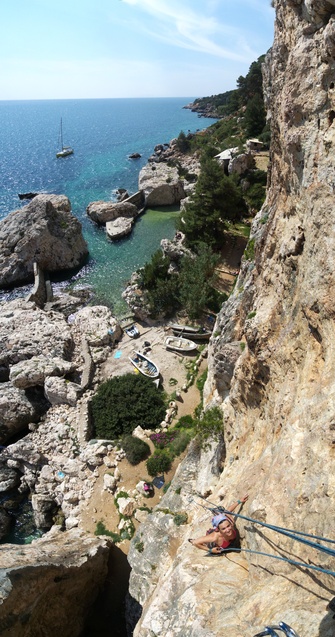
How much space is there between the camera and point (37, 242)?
3903 centimetres

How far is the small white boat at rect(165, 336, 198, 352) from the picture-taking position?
25.8 metres

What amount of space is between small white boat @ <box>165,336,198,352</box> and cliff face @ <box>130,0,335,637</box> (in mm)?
13626

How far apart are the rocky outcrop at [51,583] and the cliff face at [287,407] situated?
2.30 metres

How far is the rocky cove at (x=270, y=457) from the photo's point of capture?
232 inches

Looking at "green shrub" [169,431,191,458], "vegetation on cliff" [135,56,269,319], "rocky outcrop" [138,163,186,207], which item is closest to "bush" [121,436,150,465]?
"green shrub" [169,431,191,458]

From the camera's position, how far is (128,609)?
516 inches

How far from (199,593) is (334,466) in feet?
13.3

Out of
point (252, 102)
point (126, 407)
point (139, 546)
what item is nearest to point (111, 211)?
point (252, 102)

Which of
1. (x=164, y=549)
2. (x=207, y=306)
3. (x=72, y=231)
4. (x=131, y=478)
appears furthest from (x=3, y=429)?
(x=72, y=231)

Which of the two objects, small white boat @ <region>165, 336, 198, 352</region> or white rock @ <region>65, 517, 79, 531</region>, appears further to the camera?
small white boat @ <region>165, 336, 198, 352</region>

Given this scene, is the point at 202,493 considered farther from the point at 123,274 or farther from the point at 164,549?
the point at 123,274

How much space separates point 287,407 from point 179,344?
744 inches

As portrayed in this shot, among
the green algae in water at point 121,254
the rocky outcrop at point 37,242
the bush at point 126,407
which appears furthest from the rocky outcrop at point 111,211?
the bush at point 126,407

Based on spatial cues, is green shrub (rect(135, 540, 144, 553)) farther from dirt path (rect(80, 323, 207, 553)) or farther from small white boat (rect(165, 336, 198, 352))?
small white boat (rect(165, 336, 198, 352))
